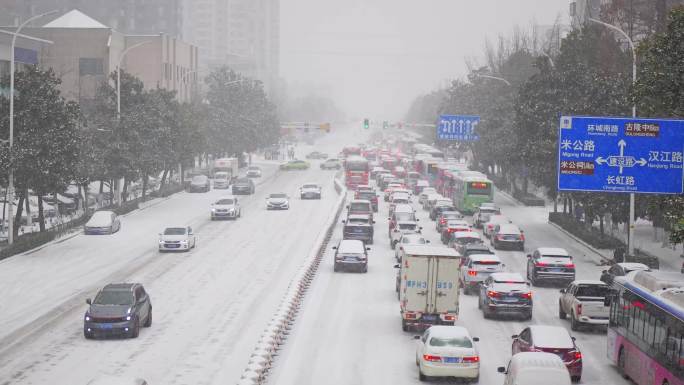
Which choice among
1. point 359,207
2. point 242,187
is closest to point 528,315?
point 359,207

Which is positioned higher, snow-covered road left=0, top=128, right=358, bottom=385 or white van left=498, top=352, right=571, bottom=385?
white van left=498, top=352, right=571, bottom=385

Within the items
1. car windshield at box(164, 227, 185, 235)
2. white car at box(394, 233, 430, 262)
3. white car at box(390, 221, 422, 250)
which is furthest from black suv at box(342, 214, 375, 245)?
car windshield at box(164, 227, 185, 235)

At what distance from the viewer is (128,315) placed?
33.4m

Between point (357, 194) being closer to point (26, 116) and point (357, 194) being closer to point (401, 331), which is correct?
point (26, 116)

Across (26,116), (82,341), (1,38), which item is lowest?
(82,341)

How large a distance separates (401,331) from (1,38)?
59238 mm

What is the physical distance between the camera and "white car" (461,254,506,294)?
43781 mm

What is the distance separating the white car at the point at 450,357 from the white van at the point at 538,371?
135 inches

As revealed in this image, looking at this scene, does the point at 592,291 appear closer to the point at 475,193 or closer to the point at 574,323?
the point at 574,323

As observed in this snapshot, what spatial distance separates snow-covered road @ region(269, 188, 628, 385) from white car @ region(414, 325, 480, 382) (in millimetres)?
836

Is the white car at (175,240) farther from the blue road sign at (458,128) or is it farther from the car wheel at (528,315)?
the blue road sign at (458,128)

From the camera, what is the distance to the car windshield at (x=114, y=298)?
3388 cm

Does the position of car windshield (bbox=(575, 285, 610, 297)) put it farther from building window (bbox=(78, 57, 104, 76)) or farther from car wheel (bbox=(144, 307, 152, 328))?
building window (bbox=(78, 57, 104, 76))

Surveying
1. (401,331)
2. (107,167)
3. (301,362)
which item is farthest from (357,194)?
(301,362)
